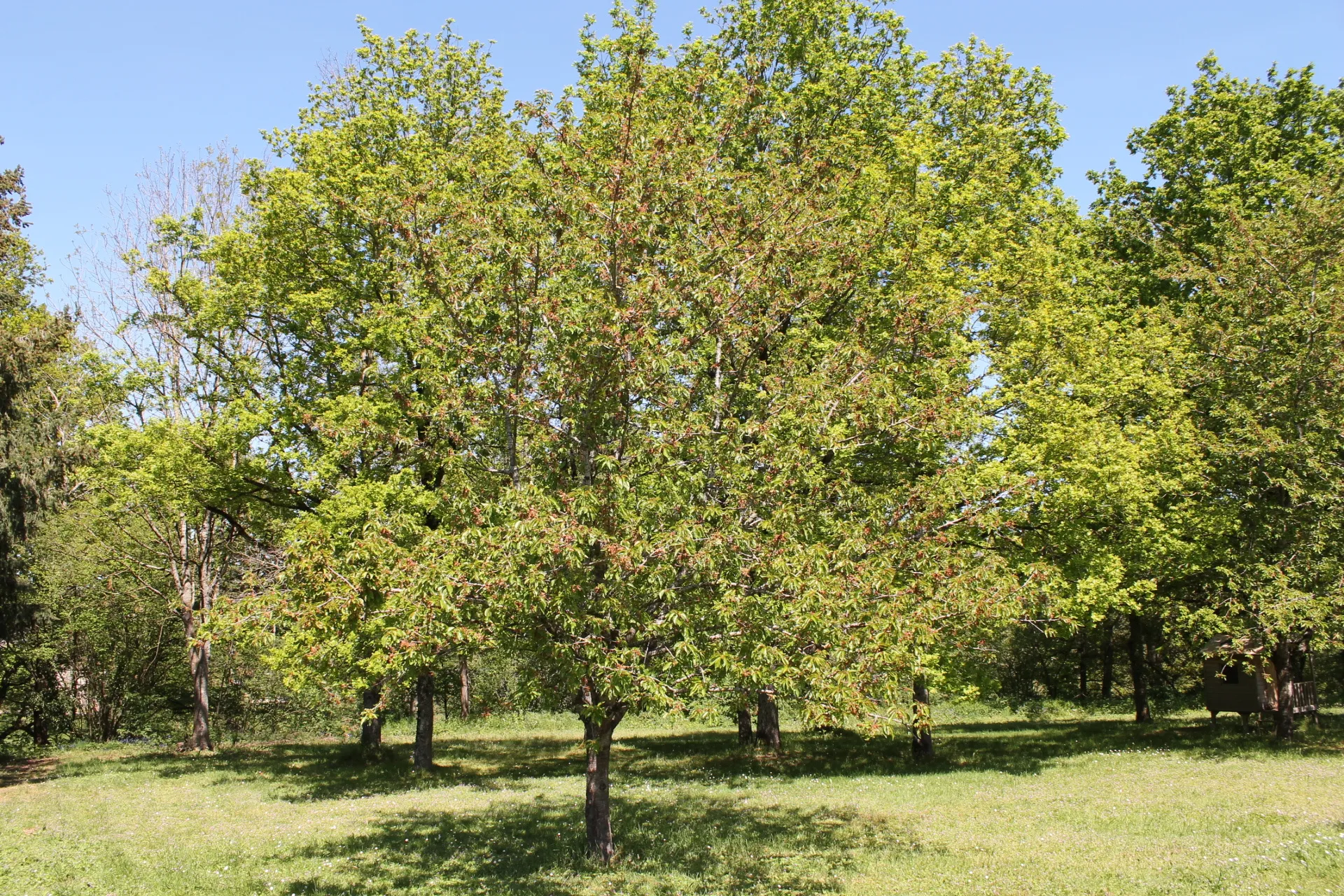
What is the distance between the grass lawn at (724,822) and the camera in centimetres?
1070

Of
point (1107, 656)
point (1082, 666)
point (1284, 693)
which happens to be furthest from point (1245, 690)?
point (1082, 666)

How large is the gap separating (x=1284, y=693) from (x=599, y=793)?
1999 cm

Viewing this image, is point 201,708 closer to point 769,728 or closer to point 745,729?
point 745,729

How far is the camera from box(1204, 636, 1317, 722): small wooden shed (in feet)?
83.5

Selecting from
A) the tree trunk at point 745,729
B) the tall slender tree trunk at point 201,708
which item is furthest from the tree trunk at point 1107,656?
the tall slender tree trunk at point 201,708

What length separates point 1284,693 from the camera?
894 inches

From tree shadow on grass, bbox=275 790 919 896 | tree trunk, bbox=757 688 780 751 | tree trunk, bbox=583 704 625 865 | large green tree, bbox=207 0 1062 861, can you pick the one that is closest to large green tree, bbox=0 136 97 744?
large green tree, bbox=207 0 1062 861

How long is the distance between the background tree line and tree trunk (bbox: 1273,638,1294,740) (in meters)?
0.14

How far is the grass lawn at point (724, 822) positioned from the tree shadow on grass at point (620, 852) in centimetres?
6

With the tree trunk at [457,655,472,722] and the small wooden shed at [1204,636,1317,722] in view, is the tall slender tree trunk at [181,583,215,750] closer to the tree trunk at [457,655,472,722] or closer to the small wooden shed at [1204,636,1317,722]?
the tree trunk at [457,655,472,722]

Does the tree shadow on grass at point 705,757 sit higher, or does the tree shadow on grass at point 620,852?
the tree shadow on grass at point 620,852

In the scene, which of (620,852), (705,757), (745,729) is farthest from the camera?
(745,729)

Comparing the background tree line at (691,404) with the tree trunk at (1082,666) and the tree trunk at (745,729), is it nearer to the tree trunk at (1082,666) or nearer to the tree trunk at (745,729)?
the tree trunk at (745,729)

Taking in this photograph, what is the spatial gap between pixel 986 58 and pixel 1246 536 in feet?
47.4
